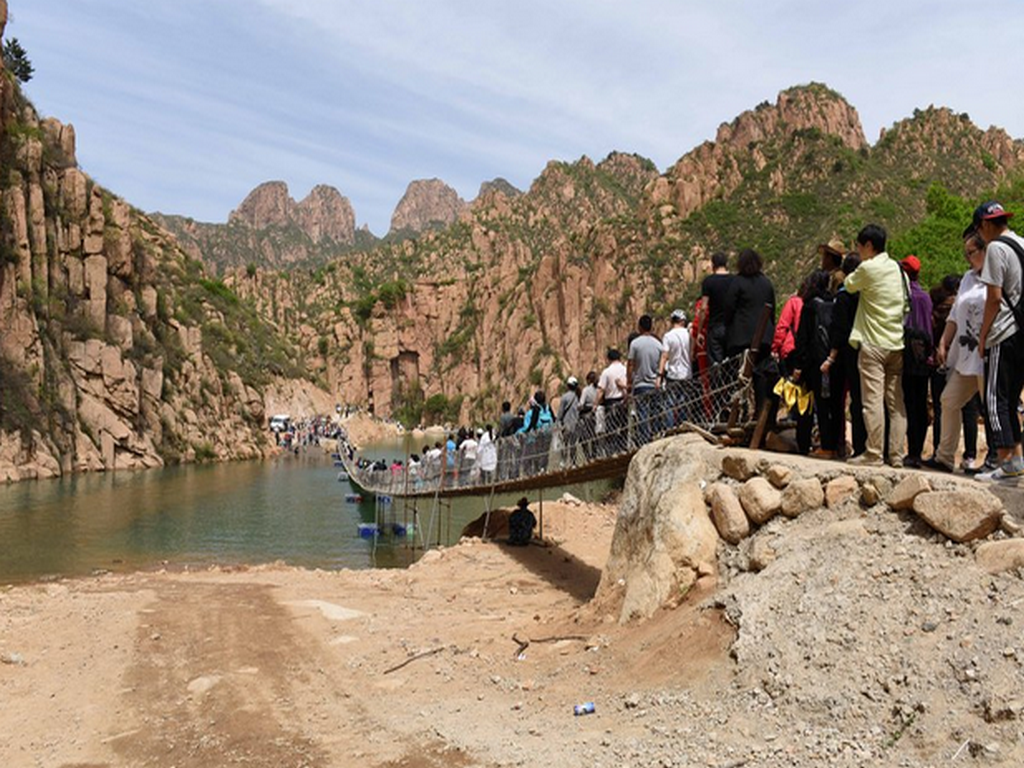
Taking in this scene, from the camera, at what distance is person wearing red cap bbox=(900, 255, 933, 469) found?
6.78m

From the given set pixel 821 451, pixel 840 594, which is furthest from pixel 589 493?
pixel 840 594

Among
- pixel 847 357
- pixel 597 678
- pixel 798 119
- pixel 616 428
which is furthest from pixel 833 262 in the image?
pixel 798 119

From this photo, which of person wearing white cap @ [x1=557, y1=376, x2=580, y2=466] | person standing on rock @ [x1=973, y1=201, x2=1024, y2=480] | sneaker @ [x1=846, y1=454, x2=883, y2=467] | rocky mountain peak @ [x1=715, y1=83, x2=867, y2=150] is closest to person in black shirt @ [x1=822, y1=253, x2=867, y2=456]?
sneaker @ [x1=846, y1=454, x2=883, y2=467]

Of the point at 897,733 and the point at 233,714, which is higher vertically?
the point at 897,733

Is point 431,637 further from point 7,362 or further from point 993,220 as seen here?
point 7,362

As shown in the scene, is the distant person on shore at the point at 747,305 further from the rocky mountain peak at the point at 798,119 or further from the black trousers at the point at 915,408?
the rocky mountain peak at the point at 798,119

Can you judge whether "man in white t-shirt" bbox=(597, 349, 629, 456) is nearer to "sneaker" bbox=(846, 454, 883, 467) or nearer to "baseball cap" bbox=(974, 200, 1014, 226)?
"sneaker" bbox=(846, 454, 883, 467)

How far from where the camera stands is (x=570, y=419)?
13445mm

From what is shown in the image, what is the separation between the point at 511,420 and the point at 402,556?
7.66 meters

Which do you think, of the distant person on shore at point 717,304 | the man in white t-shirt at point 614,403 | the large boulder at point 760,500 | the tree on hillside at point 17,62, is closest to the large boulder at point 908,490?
the large boulder at point 760,500

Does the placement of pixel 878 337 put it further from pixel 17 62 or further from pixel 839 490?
pixel 17 62

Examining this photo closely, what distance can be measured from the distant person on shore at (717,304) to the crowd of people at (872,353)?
1 centimetres

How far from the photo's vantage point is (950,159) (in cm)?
7062

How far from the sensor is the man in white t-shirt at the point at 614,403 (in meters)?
11.2
